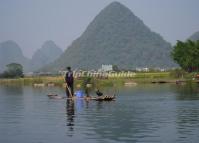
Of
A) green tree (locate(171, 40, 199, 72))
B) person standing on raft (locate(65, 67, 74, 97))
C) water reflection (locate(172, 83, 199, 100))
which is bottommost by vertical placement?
water reflection (locate(172, 83, 199, 100))

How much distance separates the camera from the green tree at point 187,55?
5007 inches

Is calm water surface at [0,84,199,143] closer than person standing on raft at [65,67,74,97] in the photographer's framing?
Yes

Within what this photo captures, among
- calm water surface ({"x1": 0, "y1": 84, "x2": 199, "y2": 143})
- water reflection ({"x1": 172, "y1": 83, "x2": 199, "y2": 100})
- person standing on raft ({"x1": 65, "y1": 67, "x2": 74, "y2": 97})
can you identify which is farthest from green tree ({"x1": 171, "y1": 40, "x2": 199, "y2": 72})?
calm water surface ({"x1": 0, "y1": 84, "x2": 199, "y2": 143})

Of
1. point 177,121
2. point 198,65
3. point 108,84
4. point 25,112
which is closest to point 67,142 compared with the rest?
point 177,121

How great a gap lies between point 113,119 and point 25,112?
10.6 m

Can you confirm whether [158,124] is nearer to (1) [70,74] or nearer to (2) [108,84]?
(1) [70,74]

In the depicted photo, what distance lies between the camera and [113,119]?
115 ft

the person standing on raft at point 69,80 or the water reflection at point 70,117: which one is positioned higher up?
the person standing on raft at point 69,80

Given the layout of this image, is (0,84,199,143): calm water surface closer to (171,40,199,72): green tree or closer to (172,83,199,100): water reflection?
(172,83,199,100): water reflection

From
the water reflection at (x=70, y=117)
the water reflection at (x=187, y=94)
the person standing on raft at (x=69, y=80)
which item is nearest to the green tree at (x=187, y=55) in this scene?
the water reflection at (x=187, y=94)

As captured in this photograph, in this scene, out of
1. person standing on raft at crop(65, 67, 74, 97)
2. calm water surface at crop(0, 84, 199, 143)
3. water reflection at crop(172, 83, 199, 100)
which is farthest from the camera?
water reflection at crop(172, 83, 199, 100)

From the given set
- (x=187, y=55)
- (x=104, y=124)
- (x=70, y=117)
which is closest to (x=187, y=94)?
(x=70, y=117)

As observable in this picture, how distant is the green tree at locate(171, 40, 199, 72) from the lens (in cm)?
12719

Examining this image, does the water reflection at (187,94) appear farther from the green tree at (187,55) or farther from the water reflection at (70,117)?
the green tree at (187,55)
